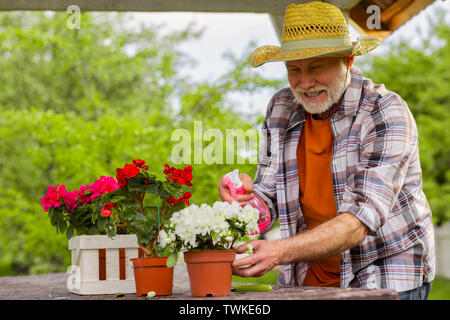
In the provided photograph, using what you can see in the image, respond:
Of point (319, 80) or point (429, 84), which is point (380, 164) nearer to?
point (319, 80)

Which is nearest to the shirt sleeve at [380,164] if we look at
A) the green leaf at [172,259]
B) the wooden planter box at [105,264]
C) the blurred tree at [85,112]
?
the green leaf at [172,259]

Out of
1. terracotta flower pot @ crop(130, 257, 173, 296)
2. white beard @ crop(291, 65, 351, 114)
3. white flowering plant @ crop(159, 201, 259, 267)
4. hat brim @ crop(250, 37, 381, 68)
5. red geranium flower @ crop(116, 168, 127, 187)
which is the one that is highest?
hat brim @ crop(250, 37, 381, 68)

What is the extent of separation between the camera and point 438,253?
45.9 ft

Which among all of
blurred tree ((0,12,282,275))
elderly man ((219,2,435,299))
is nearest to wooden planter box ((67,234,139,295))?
elderly man ((219,2,435,299))

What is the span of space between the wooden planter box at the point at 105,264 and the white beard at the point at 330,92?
2.89ft

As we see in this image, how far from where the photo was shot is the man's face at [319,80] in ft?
7.71

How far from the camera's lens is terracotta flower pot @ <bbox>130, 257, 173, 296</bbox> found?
1890 mm

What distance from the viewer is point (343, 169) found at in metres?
2.32

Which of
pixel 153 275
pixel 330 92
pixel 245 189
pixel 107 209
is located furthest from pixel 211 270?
pixel 330 92

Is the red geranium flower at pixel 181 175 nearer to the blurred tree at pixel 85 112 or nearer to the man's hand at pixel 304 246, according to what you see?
the man's hand at pixel 304 246

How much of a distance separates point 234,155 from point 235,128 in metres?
0.47

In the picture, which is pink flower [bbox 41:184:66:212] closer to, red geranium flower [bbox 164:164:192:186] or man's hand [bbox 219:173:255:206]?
red geranium flower [bbox 164:164:192:186]

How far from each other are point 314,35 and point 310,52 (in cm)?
12

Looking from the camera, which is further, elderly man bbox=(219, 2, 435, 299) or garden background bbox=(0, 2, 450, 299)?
garden background bbox=(0, 2, 450, 299)
